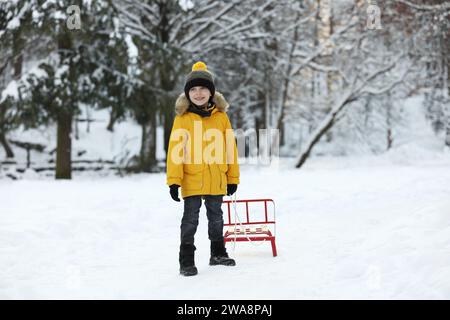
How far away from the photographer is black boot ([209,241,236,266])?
4.67 m

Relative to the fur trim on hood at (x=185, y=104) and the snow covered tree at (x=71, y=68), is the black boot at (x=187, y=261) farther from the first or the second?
the snow covered tree at (x=71, y=68)

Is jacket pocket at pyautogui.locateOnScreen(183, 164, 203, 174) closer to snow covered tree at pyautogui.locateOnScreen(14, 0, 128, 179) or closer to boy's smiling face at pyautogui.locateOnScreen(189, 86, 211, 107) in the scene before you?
boy's smiling face at pyautogui.locateOnScreen(189, 86, 211, 107)

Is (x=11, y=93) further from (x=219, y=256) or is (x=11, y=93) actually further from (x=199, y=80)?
(x=219, y=256)

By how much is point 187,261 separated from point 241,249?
44.9 inches

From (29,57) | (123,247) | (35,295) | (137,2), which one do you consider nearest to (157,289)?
(35,295)

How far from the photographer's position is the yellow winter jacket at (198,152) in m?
4.48

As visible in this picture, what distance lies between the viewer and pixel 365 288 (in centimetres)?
367

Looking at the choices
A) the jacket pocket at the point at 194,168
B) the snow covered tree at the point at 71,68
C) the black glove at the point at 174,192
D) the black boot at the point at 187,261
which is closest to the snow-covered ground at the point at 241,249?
the black boot at the point at 187,261

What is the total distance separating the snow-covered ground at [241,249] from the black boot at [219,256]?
74 millimetres

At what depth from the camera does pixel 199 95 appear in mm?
4547

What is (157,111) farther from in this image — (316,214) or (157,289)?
(157,289)

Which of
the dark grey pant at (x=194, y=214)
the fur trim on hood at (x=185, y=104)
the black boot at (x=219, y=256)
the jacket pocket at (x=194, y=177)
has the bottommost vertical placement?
the black boot at (x=219, y=256)

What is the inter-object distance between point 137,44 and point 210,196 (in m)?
9.60

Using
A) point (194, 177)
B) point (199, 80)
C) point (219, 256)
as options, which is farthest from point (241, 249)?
point (199, 80)
